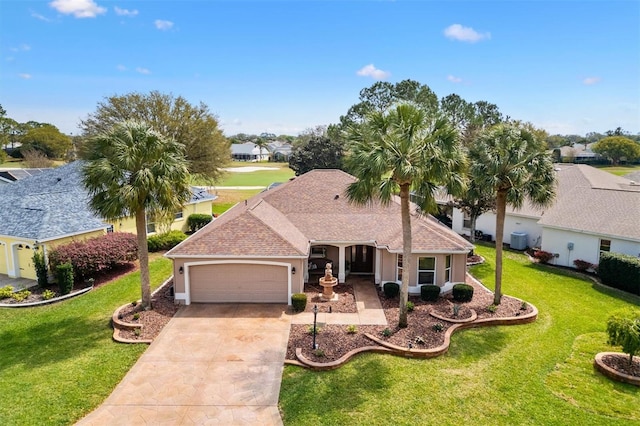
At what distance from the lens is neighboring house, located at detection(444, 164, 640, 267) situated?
839 inches

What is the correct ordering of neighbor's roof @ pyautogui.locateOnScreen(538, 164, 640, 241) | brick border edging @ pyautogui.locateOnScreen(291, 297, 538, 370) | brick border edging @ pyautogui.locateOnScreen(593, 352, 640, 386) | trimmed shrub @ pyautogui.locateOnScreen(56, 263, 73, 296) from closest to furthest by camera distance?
brick border edging @ pyautogui.locateOnScreen(593, 352, 640, 386)
brick border edging @ pyautogui.locateOnScreen(291, 297, 538, 370)
trimmed shrub @ pyautogui.locateOnScreen(56, 263, 73, 296)
neighbor's roof @ pyautogui.locateOnScreen(538, 164, 640, 241)

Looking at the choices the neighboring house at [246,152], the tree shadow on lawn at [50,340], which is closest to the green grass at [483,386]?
the tree shadow on lawn at [50,340]

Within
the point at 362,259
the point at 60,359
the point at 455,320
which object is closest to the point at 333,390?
the point at 455,320

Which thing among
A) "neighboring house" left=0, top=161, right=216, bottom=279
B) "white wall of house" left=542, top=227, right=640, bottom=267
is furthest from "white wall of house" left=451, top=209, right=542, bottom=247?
"neighboring house" left=0, top=161, right=216, bottom=279

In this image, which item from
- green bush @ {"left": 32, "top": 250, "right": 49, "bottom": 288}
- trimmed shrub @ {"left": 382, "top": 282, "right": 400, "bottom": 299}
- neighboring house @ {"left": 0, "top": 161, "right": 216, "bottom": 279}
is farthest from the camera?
neighboring house @ {"left": 0, "top": 161, "right": 216, "bottom": 279}

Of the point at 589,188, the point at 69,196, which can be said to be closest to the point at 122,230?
the point at 69,196

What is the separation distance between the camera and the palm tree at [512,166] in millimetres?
15727

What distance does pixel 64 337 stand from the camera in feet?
47.4

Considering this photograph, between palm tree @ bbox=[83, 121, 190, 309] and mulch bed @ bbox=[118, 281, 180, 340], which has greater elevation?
palm tree @ bbox=[83, 121, 190, 309]

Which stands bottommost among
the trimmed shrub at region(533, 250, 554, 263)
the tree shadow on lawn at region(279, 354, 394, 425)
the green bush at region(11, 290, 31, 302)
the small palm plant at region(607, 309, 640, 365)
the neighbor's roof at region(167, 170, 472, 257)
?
the tree shadow on lawn at region(279, 354, 394, 425)

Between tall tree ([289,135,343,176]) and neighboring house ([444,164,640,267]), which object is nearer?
neighboring house ([444,164,640,267])

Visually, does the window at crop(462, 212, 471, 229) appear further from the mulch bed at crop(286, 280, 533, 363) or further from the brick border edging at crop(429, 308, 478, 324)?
the brick border edging at crop(429, 308, 478, 324)

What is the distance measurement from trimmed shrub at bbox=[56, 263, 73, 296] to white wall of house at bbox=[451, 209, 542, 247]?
2559cm

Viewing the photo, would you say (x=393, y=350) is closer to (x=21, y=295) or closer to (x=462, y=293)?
(x=462, y=293)
